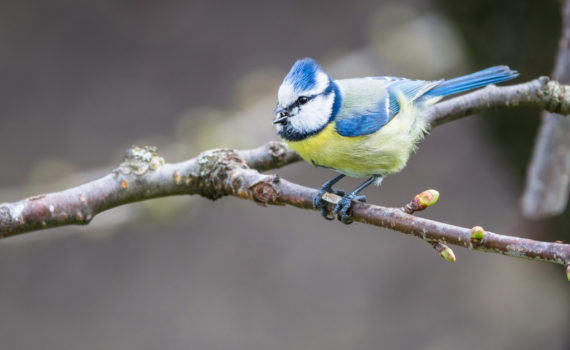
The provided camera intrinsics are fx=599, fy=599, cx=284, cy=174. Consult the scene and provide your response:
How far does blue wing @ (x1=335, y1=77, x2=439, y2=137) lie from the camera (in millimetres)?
1794

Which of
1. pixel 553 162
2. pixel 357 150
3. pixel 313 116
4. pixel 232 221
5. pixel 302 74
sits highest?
pixel 232 221

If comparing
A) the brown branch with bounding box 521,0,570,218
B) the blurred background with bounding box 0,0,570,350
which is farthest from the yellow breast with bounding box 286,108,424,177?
the blurred background with bounding box 0,0,570,350

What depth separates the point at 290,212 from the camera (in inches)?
162

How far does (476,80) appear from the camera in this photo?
196cm

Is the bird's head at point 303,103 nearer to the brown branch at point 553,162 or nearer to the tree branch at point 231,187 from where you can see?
the tree branch at point 231,187

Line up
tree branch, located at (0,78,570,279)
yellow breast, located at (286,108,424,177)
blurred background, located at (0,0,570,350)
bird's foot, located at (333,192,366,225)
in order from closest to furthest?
tree branch, located at (0,78,570,279)
bird's foot, located at (333,192,366,225)
yellow breast, located at (286,108,424,177)
blurred background, located at (0,0,570,350)

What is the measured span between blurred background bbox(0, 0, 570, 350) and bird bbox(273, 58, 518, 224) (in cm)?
116

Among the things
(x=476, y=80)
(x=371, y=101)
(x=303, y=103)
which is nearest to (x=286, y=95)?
(x=303, y=103)

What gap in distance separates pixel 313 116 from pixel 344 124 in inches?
3.9

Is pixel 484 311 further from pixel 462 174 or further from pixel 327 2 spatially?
pixel 327 2

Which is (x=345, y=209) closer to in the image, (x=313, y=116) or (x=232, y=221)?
(x=313, y=116)

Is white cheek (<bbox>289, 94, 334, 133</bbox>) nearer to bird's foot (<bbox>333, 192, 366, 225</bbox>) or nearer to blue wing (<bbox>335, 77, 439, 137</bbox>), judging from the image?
blue wing (<bbox>335, 77, 439, 137</bbox>)

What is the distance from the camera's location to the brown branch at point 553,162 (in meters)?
1.93

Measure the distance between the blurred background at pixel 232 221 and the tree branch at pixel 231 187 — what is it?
1.20 m
